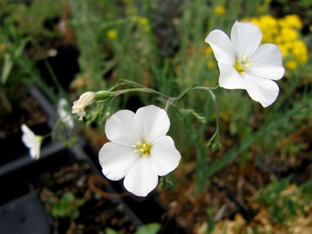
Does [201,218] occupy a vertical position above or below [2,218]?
below

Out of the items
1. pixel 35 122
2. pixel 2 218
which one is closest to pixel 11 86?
pixel 35 122

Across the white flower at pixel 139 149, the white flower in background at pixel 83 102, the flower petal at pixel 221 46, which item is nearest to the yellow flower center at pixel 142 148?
the white flower at pixel 139 149

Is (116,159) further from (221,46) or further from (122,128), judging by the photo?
(221,46)

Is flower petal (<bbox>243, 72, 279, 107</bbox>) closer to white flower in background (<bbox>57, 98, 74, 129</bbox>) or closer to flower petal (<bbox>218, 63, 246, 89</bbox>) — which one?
flower petal (<bbox>218, 63, 246, 89</bbox>)

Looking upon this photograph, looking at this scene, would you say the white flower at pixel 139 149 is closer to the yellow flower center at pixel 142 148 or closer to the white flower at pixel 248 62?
the yellow flower center at pixel 142 148

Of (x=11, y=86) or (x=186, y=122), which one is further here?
(x=11, y=86)

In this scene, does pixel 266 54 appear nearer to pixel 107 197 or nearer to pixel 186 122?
pixel 186 122

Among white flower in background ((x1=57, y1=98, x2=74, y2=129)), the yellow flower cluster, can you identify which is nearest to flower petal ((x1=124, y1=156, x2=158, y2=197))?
white flower in background ((x1=57, y1=98, x2=74, y2=129))
